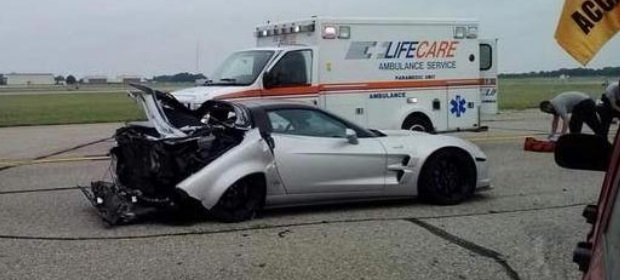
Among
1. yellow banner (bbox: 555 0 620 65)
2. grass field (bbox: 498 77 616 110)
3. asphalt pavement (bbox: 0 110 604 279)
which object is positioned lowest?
grass field (bbox: 498 77 616 110)

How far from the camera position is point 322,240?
7.59 meters

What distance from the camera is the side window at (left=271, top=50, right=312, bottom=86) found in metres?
14.8

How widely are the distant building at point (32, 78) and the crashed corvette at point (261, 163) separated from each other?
188m

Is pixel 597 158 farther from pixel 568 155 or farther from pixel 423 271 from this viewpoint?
pixel 423 271

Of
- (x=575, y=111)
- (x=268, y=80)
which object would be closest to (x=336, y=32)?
(x=268, y=80)

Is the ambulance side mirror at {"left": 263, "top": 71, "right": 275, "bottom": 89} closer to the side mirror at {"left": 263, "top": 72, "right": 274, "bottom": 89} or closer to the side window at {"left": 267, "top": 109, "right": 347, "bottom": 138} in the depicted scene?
→ the side mirror at {"left": 263, "top": 72, "right": 274, "bottom": 89}

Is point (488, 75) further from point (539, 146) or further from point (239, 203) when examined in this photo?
point (239, 203)

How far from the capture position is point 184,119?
9523 mm

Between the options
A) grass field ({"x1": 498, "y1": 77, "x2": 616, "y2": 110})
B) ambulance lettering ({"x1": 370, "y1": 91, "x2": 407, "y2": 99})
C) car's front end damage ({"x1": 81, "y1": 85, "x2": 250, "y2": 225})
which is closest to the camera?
car's front end damage ({"x1": 81, "y1": 85, "x2": 250, "y2": 225})

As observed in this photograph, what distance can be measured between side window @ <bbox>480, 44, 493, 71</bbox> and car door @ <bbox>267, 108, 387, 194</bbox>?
28.3ft

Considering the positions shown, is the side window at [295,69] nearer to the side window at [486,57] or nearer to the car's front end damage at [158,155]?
the side window at [486,57]

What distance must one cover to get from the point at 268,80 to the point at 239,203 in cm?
627

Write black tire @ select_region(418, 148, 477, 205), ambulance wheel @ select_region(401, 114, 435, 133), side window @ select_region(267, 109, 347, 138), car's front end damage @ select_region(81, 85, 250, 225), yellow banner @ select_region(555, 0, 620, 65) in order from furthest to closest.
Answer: ambulance wheel @ select_region(401, 114, 435, 133), black tire @ select_region(418, 148, 477, 205), side window @ select_region(267, 109, 347, 138), car's front end damage @ select_region(81, 85, 250, 225), yellow banner @ select_region(555, 0, 620, 65)

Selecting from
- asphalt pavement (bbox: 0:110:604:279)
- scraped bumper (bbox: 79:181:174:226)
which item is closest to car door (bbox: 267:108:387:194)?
asphalt pavement (bbox: 0:110:604:279)
